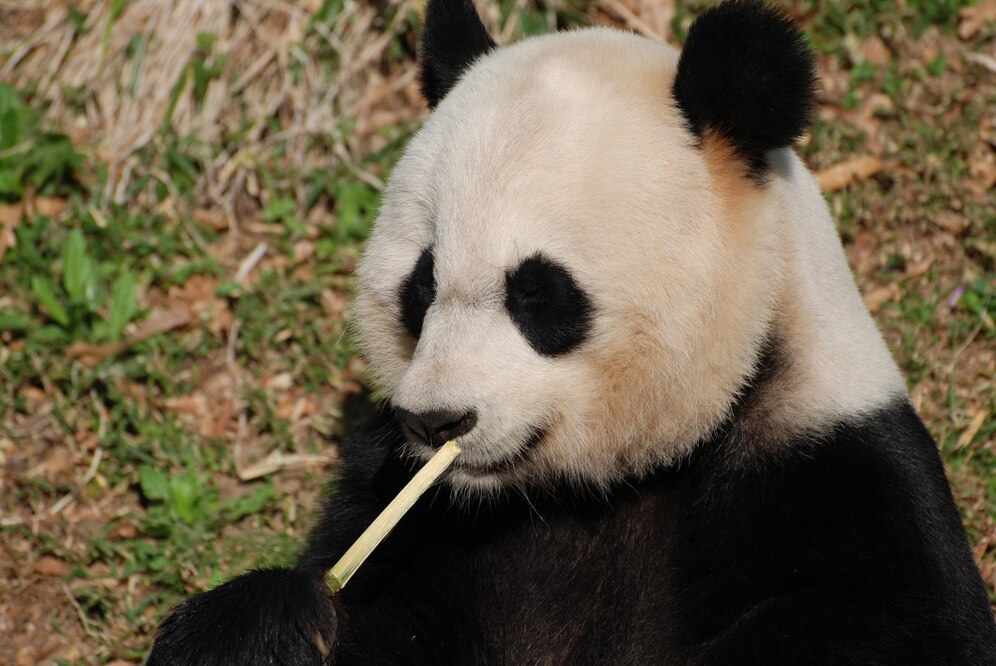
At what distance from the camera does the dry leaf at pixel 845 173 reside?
5.74 meters

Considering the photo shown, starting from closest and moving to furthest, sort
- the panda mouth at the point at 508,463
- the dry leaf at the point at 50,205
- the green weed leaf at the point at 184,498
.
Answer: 1. the panda mouth at the point at 508,463
2. the green weed leaf at the point at 184,498
3. the dry leaf at the point at 50,205

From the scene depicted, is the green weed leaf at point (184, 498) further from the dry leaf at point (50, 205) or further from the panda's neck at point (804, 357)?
the panda's neck at point (804, 357)

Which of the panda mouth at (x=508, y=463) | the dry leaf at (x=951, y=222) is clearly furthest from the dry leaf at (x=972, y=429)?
the panda mouth at (x=508, y=463)

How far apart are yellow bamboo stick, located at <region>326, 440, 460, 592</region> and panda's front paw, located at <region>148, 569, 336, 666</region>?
0.21 feet

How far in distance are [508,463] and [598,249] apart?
63cm

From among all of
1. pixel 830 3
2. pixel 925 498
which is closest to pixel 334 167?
pixel 830 3

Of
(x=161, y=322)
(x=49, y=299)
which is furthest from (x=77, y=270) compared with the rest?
(x=161, y=322)

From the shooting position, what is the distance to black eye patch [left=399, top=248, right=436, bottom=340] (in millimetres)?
3230

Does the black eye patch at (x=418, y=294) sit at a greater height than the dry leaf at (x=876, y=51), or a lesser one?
greater

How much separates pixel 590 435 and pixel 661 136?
0.83 metres

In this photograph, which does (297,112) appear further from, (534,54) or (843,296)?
(843,296)

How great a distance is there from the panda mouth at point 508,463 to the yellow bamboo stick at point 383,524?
0.18 feet

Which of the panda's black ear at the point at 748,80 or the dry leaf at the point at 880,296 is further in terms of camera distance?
the dry leaf at the point at 880,296

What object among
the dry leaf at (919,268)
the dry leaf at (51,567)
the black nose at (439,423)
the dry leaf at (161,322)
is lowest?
the dry leaf at (51,567)
